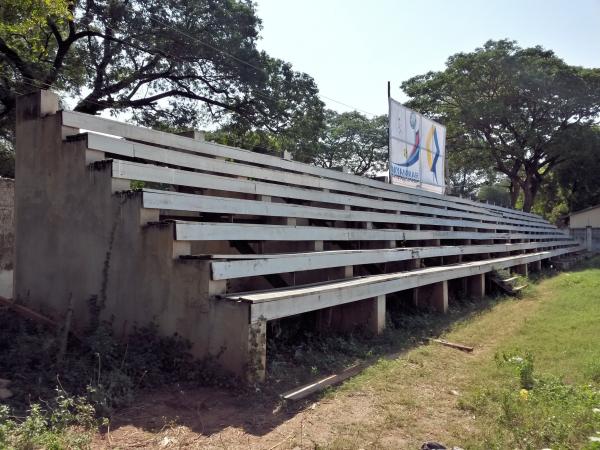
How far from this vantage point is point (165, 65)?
637 inches

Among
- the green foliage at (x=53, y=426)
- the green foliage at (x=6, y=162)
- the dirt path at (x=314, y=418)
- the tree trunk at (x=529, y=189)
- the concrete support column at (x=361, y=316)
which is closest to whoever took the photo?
the green foliage at (x=53, y=426)

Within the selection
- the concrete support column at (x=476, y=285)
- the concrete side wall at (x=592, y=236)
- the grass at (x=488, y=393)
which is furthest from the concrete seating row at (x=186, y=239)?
the concrete side wall at (x=592, y=236)

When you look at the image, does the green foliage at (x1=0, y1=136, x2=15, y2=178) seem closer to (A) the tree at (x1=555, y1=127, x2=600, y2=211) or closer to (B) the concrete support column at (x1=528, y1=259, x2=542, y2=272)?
(B) the concrete support column at (x1=528, y1=259, x2=542, y2=272)

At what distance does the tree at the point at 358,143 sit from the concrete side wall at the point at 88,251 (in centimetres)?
3393

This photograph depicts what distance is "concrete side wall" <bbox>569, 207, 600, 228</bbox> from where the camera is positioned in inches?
1400

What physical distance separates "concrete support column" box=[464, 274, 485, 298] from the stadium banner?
2.88m

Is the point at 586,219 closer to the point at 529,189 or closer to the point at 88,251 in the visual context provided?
the point at 529,189

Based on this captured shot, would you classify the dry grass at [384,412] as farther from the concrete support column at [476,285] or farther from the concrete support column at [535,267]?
the concrete support column at [535,267]

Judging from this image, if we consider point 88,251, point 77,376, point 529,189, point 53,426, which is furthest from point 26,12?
point 529,189

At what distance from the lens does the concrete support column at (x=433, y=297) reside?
27.7ft

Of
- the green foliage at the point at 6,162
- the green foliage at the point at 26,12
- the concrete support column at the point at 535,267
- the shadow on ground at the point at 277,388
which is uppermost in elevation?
the green foliage at the point at 26,12

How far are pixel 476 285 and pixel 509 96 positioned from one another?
2039 cm

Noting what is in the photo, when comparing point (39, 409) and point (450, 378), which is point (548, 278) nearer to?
point (450, 378)

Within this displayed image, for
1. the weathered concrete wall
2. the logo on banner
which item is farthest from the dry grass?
the logo on banner
